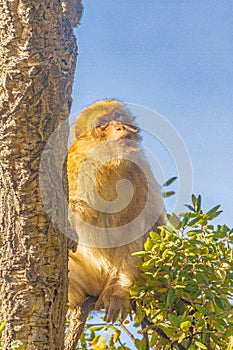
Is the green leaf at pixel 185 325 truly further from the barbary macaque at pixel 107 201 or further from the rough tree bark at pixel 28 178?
the barbary macaque at pixel 107 201

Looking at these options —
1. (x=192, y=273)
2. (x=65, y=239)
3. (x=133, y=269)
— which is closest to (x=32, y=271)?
(x=65, y=239)

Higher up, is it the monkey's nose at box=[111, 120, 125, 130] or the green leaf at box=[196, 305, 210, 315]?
the monkey's nose at box=[111, 120, 125, 130]

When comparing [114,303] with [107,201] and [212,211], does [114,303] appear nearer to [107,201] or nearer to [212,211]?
[107,201]

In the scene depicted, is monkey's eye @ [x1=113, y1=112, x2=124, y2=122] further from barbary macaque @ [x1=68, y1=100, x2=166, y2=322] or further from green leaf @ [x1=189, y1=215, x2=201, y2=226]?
green leaf @ [x1=189, y1=215, x2=201, y2=226]

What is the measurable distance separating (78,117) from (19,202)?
1.72 meters

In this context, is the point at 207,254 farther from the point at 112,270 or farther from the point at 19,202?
the point at 112,270

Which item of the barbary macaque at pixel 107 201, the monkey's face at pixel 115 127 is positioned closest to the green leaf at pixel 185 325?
the barbary macaque at pixel 107 201

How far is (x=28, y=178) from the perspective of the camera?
6.82ft

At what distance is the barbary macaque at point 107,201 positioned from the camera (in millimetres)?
3451

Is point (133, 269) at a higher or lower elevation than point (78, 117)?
lower

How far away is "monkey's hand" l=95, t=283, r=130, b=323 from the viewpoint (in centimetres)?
316

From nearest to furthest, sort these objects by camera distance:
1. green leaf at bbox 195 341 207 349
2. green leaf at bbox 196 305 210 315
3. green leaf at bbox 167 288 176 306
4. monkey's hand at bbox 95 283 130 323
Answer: green leaf at bbox 195 341 207 349, green leaf at bbox 196 305 210 315, green leaf at bbox 167 288 176 306, monkey's hand at bbox 95 283 130 323

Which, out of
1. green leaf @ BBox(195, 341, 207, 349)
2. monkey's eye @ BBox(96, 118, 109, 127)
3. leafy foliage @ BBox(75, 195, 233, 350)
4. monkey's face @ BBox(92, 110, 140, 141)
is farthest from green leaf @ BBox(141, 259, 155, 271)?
monkey's eye @ BBox(96, 118, 109, 127)

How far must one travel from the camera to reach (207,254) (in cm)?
251
